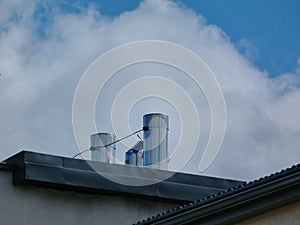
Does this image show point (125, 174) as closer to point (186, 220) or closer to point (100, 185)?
point (100, 185)

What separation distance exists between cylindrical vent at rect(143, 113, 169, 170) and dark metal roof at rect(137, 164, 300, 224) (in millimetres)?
9107

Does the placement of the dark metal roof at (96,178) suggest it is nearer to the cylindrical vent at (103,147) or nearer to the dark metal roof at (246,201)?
the cylindrical vent at (103,147)

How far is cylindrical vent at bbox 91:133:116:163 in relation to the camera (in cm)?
2088

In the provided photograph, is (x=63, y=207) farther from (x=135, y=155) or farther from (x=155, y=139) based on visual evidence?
(x=135, y=155)

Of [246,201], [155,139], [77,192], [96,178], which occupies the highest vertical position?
[155,139]

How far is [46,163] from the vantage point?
1592 cm

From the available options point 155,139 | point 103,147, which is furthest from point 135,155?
point 155,139

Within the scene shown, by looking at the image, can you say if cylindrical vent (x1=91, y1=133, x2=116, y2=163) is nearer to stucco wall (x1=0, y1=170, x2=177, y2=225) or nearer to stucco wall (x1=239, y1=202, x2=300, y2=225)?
stucco wall (x1=0, y1=170, x2=177, y2=225)

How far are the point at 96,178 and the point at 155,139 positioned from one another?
396cm

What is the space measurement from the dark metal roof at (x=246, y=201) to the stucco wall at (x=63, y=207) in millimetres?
5527

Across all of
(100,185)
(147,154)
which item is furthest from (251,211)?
(147,154)

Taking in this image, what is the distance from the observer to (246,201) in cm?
995

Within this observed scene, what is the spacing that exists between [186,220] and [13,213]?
19.1ft

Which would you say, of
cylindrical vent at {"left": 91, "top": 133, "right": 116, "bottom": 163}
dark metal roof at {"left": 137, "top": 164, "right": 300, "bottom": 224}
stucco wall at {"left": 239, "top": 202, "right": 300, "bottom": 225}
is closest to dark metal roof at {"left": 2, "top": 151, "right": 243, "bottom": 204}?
cylindrical vent at {"left": 91, "top": 133, "right": 116, "bottom": 163}
